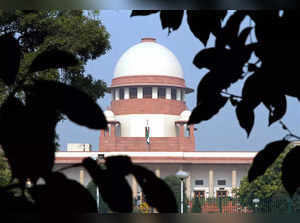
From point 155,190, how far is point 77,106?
1.3 inches

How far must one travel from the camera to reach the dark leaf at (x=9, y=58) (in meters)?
0.17

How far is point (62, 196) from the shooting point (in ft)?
0.48

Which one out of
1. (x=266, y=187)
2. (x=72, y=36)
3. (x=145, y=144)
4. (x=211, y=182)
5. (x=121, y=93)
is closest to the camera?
(x=72, y=36)

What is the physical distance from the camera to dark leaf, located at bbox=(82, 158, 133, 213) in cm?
15

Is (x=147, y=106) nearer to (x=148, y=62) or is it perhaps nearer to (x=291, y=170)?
(x=148, y=62)

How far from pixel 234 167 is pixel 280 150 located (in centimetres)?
1598

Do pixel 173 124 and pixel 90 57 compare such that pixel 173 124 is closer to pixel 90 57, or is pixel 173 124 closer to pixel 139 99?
pixel 139 99

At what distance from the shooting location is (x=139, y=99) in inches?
663

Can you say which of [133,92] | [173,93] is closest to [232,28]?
[133,92]

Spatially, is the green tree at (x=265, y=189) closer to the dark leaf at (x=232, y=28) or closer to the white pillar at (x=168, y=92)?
the white pillar at (x=168, y=92)

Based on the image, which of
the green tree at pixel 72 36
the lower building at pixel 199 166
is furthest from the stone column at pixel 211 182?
the green tree at pixel 72 36

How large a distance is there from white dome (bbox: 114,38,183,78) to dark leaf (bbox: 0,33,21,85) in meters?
16.9

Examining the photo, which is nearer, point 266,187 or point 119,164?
point 119,164

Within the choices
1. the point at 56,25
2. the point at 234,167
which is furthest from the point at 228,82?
the point at 234,167
